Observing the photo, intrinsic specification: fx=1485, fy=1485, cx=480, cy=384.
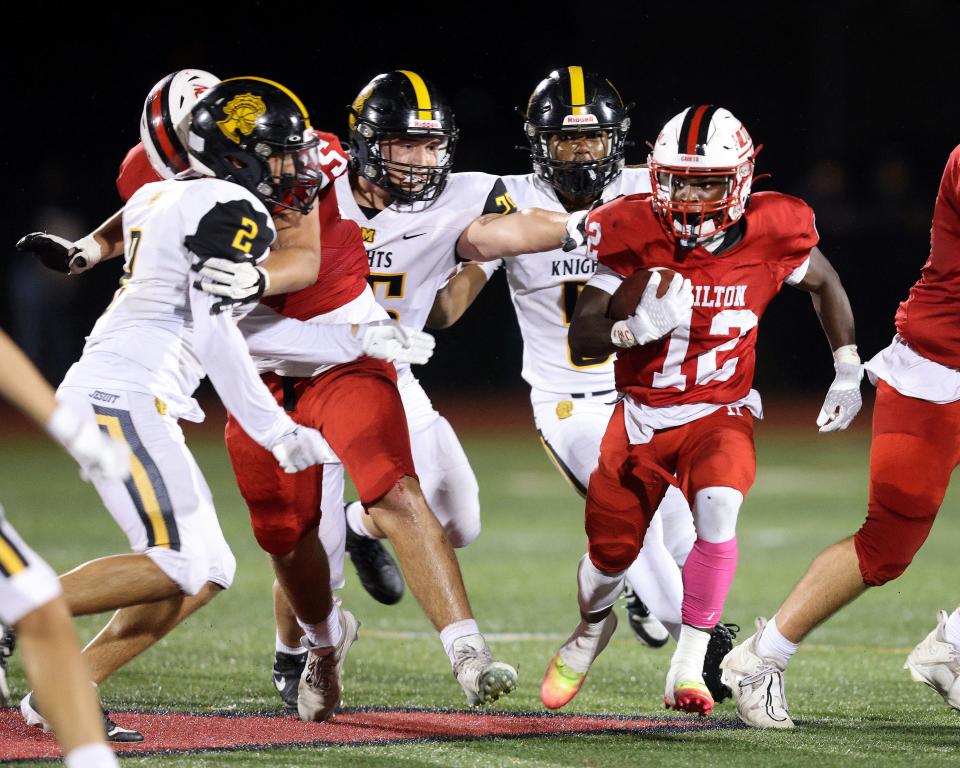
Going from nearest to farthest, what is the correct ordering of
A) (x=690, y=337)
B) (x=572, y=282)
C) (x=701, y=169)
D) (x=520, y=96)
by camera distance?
(x=701, y=169)
(x=690, y=337)
(x=572, y=282)
(x=520, y=96)

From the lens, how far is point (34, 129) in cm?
1530

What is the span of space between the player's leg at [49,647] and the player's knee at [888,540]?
218 cm

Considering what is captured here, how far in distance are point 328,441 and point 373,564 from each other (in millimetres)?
1418

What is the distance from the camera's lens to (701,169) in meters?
4.05

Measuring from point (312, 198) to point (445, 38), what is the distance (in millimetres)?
12595

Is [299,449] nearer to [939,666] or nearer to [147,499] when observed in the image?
[147,499]

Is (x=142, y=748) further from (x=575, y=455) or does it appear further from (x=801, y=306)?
(x=801, y=306)

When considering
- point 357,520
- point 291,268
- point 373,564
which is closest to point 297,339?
point 291,268

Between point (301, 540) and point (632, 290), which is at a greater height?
point (632, 290)

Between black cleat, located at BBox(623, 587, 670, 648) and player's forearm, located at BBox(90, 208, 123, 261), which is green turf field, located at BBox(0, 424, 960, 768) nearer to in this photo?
black cleat, located at BBox(623, 587, 670, 648)

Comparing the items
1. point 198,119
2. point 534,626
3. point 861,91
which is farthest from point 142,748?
point 861,91

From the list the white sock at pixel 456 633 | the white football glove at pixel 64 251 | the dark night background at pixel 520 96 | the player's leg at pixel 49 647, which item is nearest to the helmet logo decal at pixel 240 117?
the white football glove at pixel 64 251

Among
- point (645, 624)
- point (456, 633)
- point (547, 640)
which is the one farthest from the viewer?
point (547, 640)

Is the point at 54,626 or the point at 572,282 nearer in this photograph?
the point at 54,626
